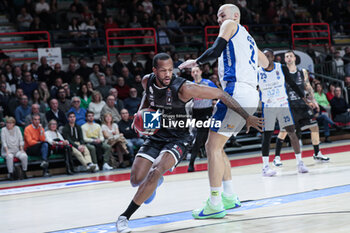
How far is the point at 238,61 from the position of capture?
4.84 metres

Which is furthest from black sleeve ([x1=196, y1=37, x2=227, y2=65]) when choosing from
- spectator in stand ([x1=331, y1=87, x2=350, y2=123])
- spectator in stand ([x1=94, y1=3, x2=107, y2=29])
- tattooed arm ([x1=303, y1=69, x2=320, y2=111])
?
spectator in stand ([x1=94, y1=3, x2=107, y2=29])

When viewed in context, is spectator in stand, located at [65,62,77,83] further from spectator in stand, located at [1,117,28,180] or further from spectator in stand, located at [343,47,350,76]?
spectator in stand, located at [343,47,350,76]

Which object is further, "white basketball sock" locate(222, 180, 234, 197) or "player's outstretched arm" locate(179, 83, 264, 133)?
"white basketball sock" locate(222, 180, 234, 197)

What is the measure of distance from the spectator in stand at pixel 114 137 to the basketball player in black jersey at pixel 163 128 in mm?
6254

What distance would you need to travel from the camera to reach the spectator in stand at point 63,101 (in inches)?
456

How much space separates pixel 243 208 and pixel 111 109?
7205mm

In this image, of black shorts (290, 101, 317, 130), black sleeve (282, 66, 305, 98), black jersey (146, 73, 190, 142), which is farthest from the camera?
black shorts (290, 101, 317, 130)

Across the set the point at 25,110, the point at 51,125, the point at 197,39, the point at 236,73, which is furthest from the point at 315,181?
the point at 197,39

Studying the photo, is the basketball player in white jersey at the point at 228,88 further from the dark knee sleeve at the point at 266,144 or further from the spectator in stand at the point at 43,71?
the spectator in stand at the point at 43,71

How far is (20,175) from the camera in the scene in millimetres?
10250

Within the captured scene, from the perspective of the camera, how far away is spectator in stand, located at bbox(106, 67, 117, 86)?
1304 centimetres

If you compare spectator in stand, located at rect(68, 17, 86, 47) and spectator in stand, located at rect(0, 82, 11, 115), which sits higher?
spectator in stand, located at rect(68, 17, 86, 47)

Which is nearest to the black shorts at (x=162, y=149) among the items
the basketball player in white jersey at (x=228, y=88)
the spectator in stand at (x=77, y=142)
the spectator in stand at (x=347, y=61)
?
the basketball player in white jersey at (x=228, y=88)

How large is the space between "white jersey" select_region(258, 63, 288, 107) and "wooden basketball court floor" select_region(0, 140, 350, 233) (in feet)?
3.77
